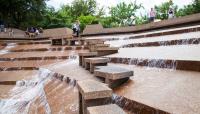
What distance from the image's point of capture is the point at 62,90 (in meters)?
4.79

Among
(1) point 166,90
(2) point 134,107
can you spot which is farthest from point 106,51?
(2) point 134,107

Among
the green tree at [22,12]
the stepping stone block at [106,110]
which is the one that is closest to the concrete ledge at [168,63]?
the stepping stone block at [106,110]

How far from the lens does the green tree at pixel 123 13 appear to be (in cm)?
3094

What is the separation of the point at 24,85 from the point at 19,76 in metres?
0.79

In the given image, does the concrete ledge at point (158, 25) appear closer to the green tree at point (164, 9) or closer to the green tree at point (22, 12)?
the green tree at point (22, 12)

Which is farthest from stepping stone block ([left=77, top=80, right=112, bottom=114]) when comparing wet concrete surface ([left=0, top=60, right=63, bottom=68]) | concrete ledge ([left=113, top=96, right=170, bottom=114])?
wet concrete surface ([left=0, top=60, right=63, bottom=68])

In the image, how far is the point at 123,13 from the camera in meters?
30.9

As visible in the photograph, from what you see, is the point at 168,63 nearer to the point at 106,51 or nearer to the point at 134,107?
the point at 134,107

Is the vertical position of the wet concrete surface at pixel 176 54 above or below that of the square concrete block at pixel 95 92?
above

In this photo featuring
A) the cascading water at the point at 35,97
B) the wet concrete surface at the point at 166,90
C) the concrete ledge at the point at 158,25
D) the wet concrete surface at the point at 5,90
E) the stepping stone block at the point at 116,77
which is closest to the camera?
the wet concrete surface at the point at 166,90

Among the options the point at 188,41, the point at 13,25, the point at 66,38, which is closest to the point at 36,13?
the point at 13,25

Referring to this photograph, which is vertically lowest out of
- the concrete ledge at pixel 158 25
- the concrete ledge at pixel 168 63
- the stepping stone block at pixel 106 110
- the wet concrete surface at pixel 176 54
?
the stepping stone block at pixel 106 110

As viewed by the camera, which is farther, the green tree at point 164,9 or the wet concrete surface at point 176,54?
the green tree at point 164,9

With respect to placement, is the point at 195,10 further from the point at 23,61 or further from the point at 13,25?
the point at 13,25
